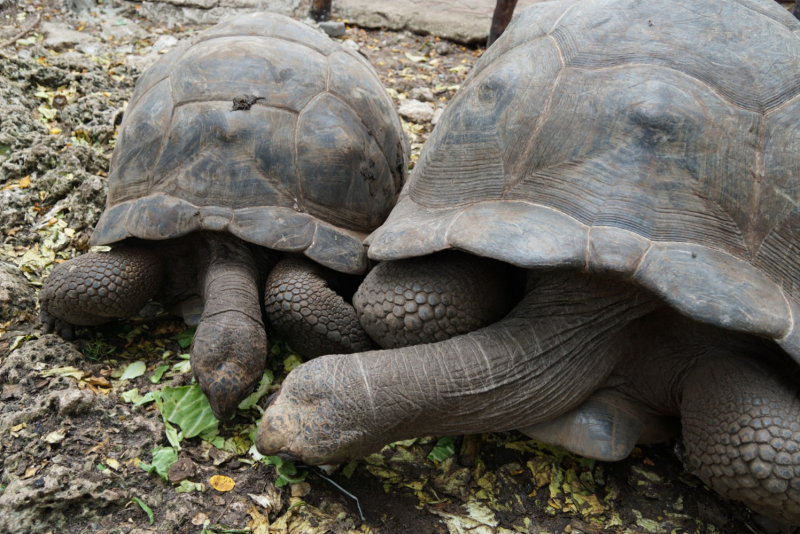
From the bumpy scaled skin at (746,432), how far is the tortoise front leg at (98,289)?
213 centimetres

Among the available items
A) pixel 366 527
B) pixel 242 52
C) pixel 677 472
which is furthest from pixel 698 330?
pixel 242 52

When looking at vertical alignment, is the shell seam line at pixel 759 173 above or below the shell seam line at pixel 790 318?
above

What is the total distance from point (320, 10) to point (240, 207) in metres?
4.00

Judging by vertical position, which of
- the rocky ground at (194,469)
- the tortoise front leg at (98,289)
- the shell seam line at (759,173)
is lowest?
the rocky ground at (194,469)

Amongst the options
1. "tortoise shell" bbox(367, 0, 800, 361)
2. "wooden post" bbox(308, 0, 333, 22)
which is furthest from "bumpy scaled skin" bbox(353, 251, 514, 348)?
"wooden post" bbox(308, 0, 333, 22)

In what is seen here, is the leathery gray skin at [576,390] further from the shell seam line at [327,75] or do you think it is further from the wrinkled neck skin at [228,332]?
the shell seam line at [327,75]

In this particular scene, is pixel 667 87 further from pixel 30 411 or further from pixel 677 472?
pixel 30 411

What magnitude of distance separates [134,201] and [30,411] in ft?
3.09

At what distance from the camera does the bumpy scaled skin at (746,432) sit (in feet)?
6.39

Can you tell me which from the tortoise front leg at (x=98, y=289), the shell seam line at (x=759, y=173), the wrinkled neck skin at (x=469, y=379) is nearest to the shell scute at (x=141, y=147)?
the tortoise front leg at (x=98, y=289)

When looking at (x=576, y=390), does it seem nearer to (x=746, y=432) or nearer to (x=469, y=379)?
(x=469, y=379)

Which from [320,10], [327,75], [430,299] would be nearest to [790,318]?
[430,299]

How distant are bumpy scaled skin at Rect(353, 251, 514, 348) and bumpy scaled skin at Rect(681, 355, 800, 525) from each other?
738 mm

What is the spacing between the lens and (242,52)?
299cm
